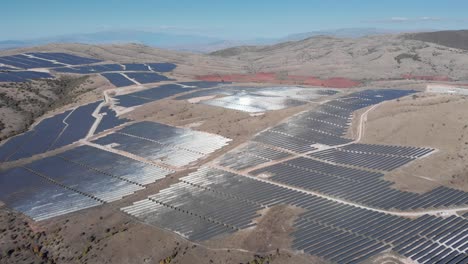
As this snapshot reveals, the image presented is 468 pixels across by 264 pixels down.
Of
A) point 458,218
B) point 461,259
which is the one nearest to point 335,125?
point 458,218

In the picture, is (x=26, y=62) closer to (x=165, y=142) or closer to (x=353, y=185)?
(x=165, y=142)

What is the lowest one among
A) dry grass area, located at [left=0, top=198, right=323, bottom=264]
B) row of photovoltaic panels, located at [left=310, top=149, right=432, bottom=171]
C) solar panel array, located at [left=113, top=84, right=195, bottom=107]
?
dry grass area, located at [left=0, top=198, right=323, bottom=264]

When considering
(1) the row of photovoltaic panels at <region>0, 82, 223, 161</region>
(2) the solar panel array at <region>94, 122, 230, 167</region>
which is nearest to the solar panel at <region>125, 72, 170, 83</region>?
(1) the row of photovoltaic panels at <region>0, 82, 223, 161</region>

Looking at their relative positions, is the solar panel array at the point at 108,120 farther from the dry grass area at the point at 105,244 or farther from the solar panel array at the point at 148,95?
the dry grass area at the point at 105,244

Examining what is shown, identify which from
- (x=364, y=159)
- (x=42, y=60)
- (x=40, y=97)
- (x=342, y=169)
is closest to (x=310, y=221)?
(x=342, y=169)

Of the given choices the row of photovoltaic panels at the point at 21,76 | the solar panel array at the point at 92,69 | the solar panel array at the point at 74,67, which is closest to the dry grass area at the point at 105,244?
the solar panel array at the point at 74,67

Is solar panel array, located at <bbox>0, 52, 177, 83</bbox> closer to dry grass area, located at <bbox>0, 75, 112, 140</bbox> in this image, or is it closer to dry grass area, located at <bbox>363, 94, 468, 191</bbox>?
A: dry grass area, located at <bbox>0, 75, 112, 140</bbox>
